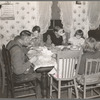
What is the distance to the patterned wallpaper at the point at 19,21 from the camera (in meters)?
3.77

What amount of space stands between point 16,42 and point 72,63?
2.45 ft

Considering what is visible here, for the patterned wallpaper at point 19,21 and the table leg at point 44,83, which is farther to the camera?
the patterned wallpaper at point 19,21

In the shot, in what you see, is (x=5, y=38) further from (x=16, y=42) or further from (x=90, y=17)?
(x=90, y=17)

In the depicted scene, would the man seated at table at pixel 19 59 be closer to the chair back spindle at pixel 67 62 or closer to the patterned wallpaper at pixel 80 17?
the chair back spindle at pixel 67 62

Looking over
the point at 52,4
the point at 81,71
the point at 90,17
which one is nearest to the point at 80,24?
the point at 90,17

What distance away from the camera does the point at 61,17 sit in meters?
4.08

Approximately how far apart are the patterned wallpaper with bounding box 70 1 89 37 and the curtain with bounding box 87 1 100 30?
82 mm

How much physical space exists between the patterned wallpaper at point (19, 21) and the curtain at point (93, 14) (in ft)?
3.72

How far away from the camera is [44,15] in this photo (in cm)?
396

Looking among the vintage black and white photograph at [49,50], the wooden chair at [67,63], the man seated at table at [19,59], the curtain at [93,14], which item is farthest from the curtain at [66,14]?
the wooden chair at [67,63]

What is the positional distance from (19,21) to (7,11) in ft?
0.95

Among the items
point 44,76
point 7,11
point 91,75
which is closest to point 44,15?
point 7,11

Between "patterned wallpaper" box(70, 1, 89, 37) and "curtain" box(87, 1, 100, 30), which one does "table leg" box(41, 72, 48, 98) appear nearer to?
"patterned wallpaper" box(70, 1, 89, 37)

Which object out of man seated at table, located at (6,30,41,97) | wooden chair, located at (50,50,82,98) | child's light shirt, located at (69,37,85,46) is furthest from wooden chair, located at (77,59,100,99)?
child's light shirt, located at (69,37,85,46)
